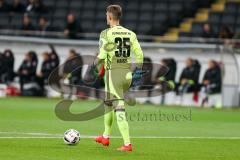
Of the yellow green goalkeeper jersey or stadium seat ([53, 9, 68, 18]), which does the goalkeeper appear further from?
stadium seat ([53, 9, 68, 18])

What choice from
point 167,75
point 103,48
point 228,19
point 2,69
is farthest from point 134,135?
point 228,19

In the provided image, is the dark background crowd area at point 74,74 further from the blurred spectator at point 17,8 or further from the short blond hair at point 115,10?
the short blond hair at point 115,10

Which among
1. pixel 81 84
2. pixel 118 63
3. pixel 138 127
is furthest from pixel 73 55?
pixel 118 63

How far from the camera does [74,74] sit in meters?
25.5

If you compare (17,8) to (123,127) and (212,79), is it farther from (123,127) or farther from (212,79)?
(123,127)

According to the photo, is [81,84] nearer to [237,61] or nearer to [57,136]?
[237,61]

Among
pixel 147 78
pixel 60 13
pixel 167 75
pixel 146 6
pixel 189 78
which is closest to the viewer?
pixel 147 78

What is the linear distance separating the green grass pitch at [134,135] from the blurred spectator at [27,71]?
12.5ft

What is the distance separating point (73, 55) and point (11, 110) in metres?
5.90

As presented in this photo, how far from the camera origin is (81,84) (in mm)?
25547

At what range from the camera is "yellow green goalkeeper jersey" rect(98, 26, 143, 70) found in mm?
11969

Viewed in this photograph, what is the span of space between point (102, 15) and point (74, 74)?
6.55m

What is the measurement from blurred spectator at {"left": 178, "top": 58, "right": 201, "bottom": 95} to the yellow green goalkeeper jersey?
12.7 metres

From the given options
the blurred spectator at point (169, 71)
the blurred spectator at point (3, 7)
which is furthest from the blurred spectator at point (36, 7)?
the blurred spectator at point (169, 71)
